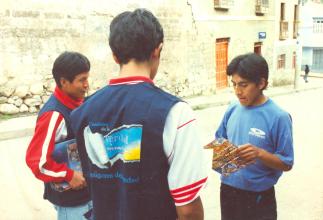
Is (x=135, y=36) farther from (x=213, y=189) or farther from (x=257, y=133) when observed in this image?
(x=213, y=189)

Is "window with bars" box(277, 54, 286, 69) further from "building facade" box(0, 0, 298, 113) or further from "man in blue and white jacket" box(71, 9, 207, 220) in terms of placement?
"man in blue and white jacket" box(71, 9, 207, 220)

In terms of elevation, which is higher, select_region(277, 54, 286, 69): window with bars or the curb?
the curb

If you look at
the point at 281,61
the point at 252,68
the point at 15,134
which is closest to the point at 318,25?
the point at 281,61

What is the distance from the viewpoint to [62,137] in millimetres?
2221

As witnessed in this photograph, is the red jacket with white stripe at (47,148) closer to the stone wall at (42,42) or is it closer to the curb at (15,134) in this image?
the curb at (15,134)

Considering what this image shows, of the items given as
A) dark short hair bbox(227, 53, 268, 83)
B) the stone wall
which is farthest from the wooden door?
dark short hair bbox(227, 53, 268, 83)

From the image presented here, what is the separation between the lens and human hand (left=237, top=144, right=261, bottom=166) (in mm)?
2320

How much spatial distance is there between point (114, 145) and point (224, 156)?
952 millimetres

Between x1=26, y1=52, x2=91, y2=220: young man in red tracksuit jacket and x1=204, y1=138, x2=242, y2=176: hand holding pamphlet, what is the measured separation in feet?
2.42

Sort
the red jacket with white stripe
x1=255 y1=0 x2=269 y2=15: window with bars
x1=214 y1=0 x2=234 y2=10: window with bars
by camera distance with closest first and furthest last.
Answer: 1. the red jacket with white stripe
2. x1=214 y1=0 x2=234 y2=10: window with bars
3. x1=255 y1=0 x2=269 y2=15: window with bars

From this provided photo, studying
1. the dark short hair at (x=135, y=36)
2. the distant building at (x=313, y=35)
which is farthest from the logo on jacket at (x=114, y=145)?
the distant building at (x=313, y=35)

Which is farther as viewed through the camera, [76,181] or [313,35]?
[313,35]

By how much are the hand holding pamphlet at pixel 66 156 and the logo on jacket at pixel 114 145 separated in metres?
0.57

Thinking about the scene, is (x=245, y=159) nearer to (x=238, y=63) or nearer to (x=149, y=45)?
(x=238, y=63)
